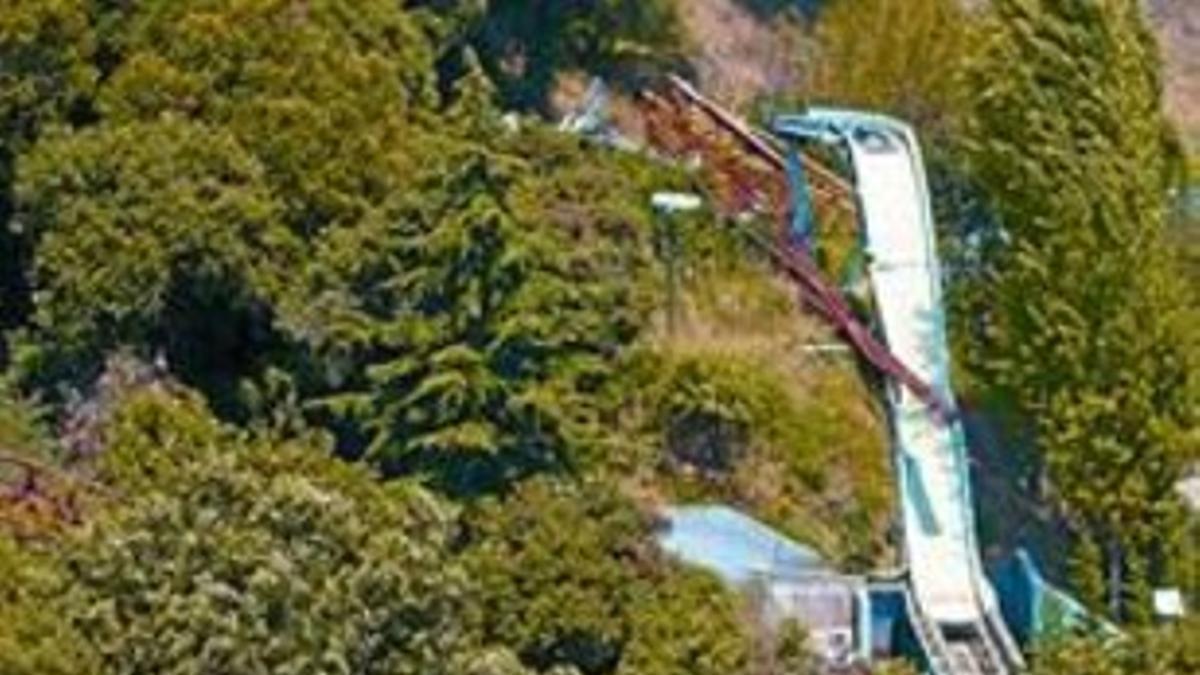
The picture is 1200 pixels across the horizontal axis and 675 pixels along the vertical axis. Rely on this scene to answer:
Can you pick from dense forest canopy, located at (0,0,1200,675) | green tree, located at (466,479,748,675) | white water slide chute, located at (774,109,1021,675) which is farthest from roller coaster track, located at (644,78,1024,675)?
green tree, located at (466,479,748,675)

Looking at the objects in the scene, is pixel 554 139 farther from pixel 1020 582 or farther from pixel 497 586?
pixel 497 586

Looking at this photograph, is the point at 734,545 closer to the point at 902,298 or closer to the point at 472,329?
the point at 472,329

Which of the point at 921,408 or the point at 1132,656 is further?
the point at 921,408

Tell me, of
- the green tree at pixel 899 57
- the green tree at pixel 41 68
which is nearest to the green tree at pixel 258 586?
the green tree at pixel 41 68

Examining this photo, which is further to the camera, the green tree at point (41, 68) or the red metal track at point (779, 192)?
the red metal track at point (779, 192)

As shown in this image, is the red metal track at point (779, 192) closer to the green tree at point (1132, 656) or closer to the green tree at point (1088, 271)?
the green tree at point (1088, 271)

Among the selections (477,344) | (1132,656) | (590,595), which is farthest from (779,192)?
(590,595)
